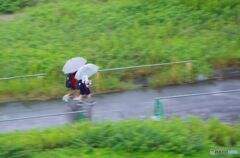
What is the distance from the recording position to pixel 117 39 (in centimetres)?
2227

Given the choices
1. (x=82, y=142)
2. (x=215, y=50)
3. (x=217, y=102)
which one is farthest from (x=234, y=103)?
(x=82, y=142)

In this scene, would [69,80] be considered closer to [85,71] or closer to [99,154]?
[85,71]

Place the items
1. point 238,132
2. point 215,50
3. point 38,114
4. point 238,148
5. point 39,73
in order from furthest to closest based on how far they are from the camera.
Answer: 1. point 215,50
2. point 39,73
3. point 38,114
4. point 238,132
5. point 238,148

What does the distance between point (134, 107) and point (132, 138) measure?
12.9 ft

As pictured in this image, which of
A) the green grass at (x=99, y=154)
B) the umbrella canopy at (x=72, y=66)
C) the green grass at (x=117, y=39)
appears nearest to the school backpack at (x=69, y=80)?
the umbrella canopy at (x=72, y=66)

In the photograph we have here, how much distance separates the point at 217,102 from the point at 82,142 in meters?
5.69

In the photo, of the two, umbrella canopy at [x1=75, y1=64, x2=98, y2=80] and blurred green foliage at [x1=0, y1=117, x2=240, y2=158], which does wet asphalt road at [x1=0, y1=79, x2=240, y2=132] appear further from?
blurred green foliage at [x1=0, y1=117, x2=240, y2=158]

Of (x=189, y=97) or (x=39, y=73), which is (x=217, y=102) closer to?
(x=189, y=97)

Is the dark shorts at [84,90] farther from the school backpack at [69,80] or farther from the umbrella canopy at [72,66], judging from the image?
the umbrella canopy at [72,66]

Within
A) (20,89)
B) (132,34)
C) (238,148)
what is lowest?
(238,148)

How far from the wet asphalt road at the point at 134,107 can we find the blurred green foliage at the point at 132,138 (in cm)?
210

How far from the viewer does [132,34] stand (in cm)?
2267

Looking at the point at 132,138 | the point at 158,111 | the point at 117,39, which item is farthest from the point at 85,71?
the point at 117,39

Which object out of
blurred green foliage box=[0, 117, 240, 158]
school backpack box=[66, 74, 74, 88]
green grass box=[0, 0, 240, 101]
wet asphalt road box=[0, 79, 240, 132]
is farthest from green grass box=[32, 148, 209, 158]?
green grass box=[0, 0, 240, 101]
